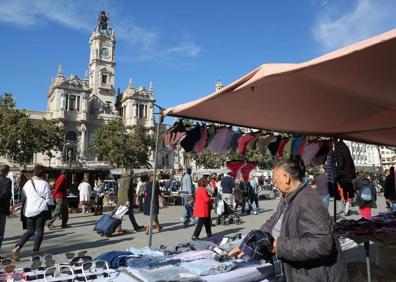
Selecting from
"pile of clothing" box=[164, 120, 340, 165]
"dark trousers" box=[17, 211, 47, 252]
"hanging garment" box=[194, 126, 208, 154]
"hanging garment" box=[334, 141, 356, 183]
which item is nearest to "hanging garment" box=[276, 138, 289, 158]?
"pile of clothing" box=[164, 120, 340, 165]

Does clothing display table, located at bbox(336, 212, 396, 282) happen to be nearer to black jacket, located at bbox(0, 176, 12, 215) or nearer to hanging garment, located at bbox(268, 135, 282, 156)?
hanging garment, located at bbox(268, 135, 282, 156)

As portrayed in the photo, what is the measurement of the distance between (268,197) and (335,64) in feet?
78.0

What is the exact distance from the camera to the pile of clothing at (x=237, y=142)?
5.13 m

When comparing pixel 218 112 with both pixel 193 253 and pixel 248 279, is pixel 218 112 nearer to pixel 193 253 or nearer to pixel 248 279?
pixel 193 253

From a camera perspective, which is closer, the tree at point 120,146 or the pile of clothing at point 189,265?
the pile of clothing at point 189,265

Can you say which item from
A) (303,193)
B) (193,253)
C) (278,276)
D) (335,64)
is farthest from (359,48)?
(193,253)

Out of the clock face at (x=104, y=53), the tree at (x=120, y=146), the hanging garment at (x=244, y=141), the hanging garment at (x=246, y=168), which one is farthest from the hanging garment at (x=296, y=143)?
the clock face at (x=104, y=53)

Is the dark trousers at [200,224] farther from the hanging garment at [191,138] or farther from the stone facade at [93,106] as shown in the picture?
the stone facade at [93,106]

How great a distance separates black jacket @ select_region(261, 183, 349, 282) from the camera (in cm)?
223

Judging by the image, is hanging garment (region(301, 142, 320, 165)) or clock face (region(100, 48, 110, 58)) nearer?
hanging garment (region(301, 142, 320, 165))

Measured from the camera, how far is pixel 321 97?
387cm

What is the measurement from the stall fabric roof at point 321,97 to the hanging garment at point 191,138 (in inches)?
16.0

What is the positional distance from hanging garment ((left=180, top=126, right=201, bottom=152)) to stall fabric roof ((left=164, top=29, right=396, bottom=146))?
41 cm

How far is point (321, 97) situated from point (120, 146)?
46.2m
